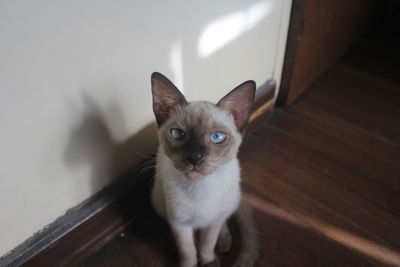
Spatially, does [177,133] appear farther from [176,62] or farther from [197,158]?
[176,62]

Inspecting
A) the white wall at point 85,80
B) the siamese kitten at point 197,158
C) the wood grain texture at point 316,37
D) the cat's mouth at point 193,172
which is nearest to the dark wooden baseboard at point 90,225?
the white wall at point 85,80

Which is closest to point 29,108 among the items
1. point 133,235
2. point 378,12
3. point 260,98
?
point 133,235

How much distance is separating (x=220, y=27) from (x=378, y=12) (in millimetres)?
1803

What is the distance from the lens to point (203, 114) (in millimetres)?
901

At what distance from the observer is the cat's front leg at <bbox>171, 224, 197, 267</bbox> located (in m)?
1.06

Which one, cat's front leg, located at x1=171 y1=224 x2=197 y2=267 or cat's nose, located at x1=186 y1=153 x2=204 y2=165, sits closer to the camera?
cat's nose, located at x1=186 y1=153 x2=204 y2=165

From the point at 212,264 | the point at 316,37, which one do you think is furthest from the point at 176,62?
the point at 316,37

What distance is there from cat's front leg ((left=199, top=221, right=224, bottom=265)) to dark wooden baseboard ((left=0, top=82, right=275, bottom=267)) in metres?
0.30

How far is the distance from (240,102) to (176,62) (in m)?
0.32

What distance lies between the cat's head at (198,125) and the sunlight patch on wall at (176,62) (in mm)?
234

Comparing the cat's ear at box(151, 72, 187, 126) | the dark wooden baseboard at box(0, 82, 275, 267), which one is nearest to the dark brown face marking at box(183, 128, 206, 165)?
the cat's ear at box(151, 72, 187, 126)

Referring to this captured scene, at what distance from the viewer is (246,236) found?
1.21 m

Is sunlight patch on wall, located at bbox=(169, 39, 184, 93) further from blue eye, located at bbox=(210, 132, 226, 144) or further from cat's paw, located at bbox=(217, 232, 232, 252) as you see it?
cat's paw, located at bbox=(217, 232, 232, 252)

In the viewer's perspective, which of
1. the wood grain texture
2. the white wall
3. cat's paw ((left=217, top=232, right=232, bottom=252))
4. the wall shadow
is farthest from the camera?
the wood grain texture
